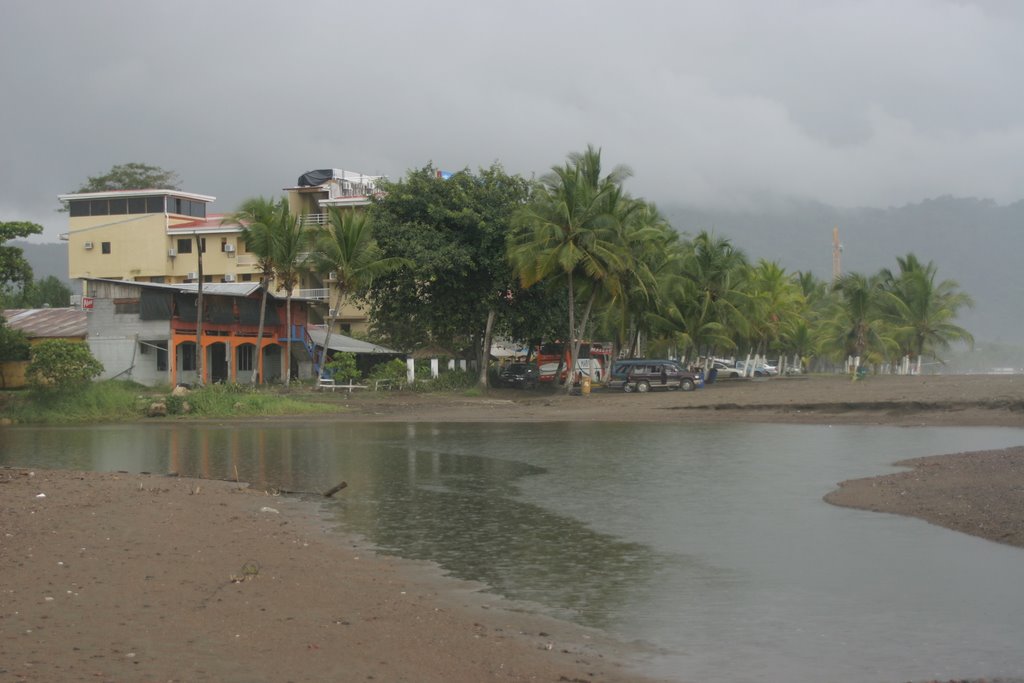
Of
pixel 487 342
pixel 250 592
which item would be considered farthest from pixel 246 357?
pixel 250 592

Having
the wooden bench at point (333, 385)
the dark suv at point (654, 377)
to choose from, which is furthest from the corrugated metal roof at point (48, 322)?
the dark suv at point (654, 377)

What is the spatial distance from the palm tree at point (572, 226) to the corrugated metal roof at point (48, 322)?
20128mm

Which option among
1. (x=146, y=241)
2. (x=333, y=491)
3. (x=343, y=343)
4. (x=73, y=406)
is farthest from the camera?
(x=146, y=241)

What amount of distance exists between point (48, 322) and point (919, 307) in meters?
51.0

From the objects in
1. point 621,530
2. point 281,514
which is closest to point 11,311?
point 281,514

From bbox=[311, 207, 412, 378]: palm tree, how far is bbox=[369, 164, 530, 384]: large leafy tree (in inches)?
80.8

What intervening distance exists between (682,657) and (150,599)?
470 centimetres

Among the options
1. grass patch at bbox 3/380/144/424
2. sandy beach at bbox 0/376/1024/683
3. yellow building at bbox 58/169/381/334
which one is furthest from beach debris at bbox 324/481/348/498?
yellow building at bbox 58/169/381/334

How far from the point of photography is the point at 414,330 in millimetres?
54094

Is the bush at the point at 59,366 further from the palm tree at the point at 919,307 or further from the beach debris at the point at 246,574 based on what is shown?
the palm tree at the point at 919,307

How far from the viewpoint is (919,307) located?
214 ft

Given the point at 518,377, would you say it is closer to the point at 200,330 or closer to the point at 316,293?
the point at 200,330

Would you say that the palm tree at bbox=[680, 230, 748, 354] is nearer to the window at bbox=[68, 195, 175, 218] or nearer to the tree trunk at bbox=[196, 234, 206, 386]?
the tree trunk at bbox=[196, 234, 206, 386]

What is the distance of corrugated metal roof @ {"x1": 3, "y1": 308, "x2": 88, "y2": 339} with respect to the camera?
45375 mm
